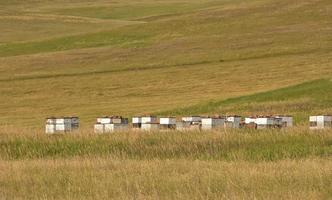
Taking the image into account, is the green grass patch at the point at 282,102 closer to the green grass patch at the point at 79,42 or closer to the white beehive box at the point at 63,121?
the white beehive box at the point at 63,121

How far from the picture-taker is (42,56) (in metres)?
76.6

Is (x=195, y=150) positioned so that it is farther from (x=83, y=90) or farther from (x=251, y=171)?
(x=83, y=90)

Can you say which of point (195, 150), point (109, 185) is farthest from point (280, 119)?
point (109, 185)

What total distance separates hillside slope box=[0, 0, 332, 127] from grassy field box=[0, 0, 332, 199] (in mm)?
140

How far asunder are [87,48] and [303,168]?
212 ft

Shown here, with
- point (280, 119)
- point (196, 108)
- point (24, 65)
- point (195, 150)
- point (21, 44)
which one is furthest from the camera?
point (21, 44)

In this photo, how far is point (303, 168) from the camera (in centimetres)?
1736

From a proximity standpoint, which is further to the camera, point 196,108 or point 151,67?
point 151,67

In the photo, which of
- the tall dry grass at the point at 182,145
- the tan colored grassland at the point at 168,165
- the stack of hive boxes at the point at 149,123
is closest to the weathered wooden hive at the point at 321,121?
the tan colored grassland at the point at 168,165

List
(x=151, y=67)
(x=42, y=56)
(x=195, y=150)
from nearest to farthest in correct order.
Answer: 1. (x=195, y=150)
2. (x=151, y=67)
3. (x=42, y=56)

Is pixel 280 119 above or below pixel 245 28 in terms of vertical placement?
below

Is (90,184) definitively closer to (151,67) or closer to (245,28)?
(151,67)

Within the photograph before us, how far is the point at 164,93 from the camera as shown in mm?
53250

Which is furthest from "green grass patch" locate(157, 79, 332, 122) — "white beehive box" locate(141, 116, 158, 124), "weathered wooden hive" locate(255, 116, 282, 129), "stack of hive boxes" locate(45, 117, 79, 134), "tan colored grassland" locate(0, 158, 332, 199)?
"tan colored grassland" locate(0, 158, 332, 199)
